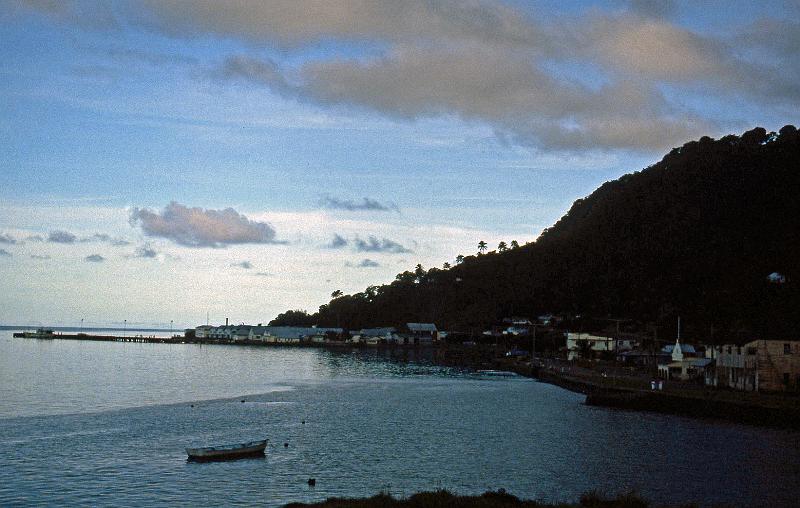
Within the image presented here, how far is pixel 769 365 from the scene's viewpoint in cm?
6619

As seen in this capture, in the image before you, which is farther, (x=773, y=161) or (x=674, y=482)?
(x=773, y=161)

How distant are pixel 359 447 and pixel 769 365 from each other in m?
40.0

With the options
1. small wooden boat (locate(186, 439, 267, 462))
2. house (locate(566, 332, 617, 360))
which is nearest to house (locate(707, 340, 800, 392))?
small wooden boat (locate(186, 439, 267, 462))

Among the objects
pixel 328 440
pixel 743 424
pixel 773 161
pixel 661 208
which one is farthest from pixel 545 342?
pixel 328 440

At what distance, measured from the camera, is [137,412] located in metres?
66.3

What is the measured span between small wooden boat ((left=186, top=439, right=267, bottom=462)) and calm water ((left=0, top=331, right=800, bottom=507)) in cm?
94

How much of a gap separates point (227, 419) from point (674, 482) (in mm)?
38687

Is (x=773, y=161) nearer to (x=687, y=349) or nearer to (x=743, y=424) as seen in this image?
(x=687, y=349)

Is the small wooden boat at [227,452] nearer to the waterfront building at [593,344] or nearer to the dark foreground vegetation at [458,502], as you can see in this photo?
the dark foreground vegetation at [458,502]

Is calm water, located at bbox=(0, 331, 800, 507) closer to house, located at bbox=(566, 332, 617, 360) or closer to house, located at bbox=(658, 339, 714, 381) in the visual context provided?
house, located at bbox=(658, 339, 714, 381)

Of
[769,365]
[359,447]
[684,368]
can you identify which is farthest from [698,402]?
[359,447]

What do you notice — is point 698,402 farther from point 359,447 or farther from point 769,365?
point 359,447

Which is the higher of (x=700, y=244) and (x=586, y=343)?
(x=700, y=244)

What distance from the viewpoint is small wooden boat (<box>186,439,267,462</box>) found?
44719mm
